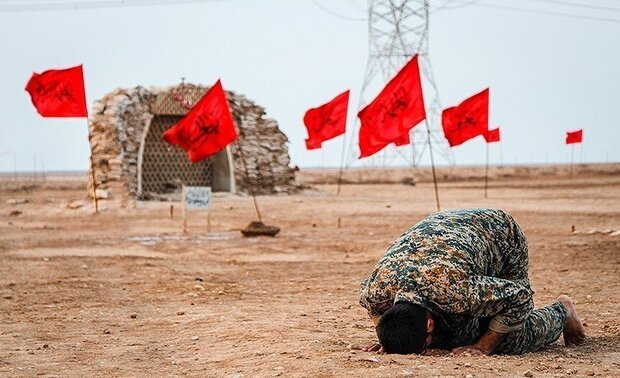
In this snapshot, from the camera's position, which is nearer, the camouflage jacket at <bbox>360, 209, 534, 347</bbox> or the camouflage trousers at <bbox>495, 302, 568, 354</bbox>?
the camouflage jacket at <bbox>360, 209, 534, 347</bbox>

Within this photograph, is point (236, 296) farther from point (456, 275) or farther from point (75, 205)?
point (75, 205)

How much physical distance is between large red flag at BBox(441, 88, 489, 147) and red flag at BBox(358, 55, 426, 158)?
7.30 m

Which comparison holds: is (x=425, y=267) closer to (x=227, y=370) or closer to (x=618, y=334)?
(x=227, y=370)

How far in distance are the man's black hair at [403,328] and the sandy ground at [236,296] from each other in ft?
0.29

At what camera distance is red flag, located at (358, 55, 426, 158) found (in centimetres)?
1664

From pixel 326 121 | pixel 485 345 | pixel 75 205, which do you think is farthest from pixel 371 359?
pixel 326 121

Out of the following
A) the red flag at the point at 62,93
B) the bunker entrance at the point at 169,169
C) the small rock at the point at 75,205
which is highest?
the red flag at the point at 62,93

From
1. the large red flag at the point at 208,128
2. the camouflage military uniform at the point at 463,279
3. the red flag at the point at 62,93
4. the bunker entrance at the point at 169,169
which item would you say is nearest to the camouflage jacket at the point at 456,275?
the camouflage military uniform at the point at 463,279

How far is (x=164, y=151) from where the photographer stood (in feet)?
99.9

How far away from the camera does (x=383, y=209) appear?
24516 mm

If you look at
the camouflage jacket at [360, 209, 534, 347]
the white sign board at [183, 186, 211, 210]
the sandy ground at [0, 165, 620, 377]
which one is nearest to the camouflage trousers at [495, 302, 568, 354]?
the sandy ground at [0, 165, 620, 377]

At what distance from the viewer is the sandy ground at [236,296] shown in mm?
5488

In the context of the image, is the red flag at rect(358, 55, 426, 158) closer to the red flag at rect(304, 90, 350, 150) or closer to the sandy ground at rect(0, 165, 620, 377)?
the sandy ground at rect(0, 165, 620, 377)

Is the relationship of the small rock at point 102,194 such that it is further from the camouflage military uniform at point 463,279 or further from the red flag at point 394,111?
the camouflage military uniform at point 463,279
